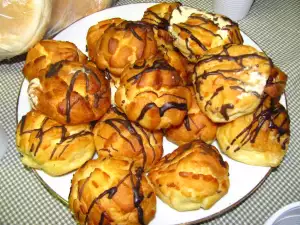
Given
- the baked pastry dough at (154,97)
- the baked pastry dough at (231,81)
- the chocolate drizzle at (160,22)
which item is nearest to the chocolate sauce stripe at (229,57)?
the baked pastry dough at (231,81)

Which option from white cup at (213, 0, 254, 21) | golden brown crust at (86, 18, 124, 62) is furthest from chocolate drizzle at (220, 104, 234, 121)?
white cup at (213, 0, 254, 21)

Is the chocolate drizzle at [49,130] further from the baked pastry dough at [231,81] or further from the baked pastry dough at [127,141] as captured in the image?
the baked pastry dough at [231,81]

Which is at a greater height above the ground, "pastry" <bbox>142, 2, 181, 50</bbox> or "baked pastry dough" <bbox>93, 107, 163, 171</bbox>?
"pastry" <bbox>142, 2, 181, 50</bbox>

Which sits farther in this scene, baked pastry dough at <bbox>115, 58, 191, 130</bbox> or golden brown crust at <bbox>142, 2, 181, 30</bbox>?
golden brown crust at <bbox>142, 2, 181, 30</bbox>

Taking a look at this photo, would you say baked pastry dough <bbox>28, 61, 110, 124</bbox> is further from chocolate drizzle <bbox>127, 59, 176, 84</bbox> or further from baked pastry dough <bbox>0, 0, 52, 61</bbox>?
baked pastry dough <bbox>0, 0, 52, 61</bbox>

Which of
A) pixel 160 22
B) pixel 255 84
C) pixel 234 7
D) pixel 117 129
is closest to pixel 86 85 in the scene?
pixel 117 129

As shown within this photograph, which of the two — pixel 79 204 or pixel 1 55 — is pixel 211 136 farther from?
pixel 1 55

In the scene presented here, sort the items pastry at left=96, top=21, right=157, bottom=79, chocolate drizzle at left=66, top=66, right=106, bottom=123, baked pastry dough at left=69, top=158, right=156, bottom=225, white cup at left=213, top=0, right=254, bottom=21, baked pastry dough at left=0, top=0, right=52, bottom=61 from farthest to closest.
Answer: white cup at left=213, top=0, right=254, bottom=21 → baked pastry dough at left=0, top=0, right=52, bottom=61 → pastry at left=96, top=21, right=157, bottom=79 → chocolate drizzle at left=66, top=66, right=106, bottom=123 → baked pastry dough at left=69, top=158, right=156, bottom=225

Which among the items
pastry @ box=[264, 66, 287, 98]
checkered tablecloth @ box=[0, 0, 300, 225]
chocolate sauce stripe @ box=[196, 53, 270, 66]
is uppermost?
chocolate sauce stripe @ box=[196, 53, 270, 66]
